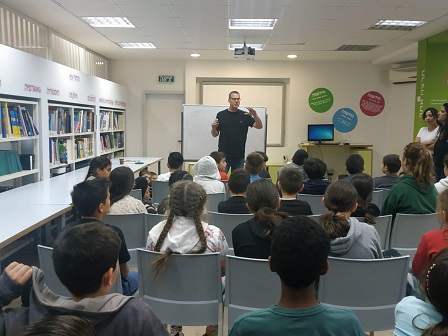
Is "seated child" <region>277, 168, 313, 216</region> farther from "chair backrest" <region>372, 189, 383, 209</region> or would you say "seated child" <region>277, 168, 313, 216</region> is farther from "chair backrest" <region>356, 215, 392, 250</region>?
"chair backrest" <region>372, 189, 383, 209</region>

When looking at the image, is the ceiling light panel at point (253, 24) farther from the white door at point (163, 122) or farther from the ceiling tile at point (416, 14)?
the white door at point (163, 122)

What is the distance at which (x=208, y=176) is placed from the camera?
4043 millimetres

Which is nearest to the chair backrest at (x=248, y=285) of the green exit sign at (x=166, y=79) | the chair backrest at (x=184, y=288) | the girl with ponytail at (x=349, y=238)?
the chair backrest at (x=184, y=288)

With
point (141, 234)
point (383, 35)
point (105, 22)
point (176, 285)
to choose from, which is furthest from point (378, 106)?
point (176, 285)

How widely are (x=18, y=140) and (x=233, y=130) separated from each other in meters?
2.76

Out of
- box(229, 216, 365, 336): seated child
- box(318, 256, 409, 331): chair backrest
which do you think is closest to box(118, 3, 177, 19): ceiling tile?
box(318, 256, 409, 331): chair backrest

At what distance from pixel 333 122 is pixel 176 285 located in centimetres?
781

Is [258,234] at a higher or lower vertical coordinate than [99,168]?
lower

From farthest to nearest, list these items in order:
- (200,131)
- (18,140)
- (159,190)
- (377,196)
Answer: (200,131)
(18,140)
(159,190)
(377,196)

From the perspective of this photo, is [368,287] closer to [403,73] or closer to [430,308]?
[430,308]

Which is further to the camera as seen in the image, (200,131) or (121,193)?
(200,131)

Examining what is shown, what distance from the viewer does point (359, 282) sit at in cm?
188

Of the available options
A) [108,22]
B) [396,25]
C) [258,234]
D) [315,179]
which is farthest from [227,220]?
[396,25]

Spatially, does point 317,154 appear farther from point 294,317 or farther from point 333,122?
point 294,317
